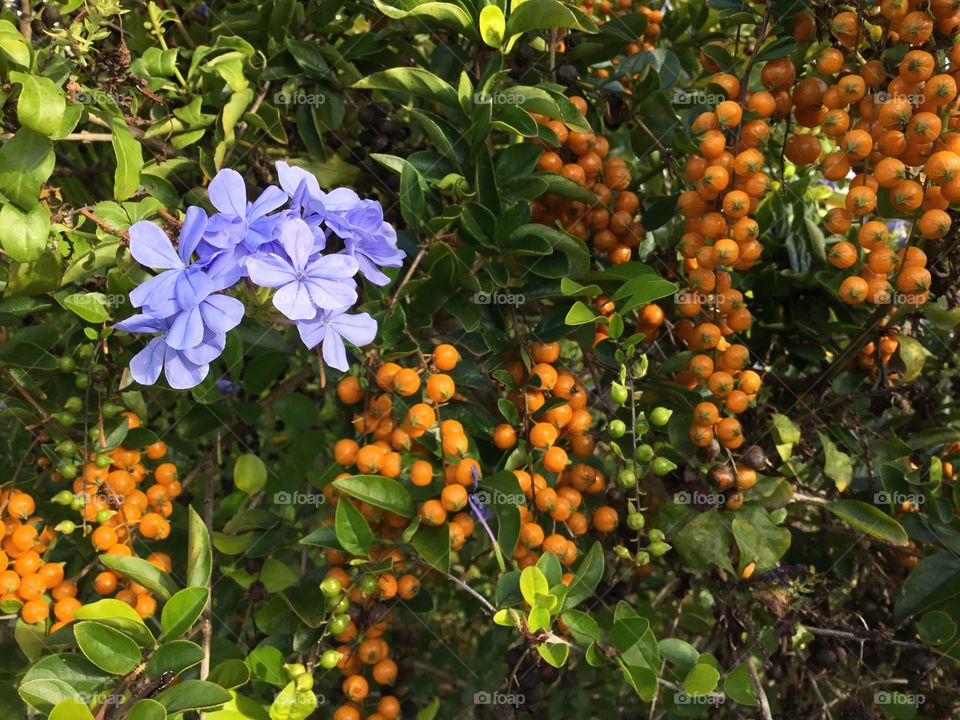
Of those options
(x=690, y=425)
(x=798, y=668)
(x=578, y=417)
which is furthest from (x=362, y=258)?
(x=798, y=668)

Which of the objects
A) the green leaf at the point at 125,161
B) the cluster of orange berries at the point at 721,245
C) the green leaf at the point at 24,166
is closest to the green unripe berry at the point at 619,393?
the cluster of orange berries at the point at 721,245

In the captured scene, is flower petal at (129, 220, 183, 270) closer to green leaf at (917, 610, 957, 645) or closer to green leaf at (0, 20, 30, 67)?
green leaf at (0, 20, 30, 67)

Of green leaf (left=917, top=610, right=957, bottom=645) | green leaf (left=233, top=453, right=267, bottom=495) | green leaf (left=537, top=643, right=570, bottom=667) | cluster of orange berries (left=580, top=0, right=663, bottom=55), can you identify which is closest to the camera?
green leaf (left=537, top=643, right=570, bottom=667)

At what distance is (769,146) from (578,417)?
0.98 metres

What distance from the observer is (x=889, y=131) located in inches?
63.2

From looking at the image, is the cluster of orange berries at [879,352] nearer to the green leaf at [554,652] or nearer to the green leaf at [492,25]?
the green leaf at [554,652]

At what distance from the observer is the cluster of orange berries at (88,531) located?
1640 mm

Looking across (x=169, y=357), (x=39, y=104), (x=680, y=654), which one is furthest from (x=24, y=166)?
(x=680, y=654)

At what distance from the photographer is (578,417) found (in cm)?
181

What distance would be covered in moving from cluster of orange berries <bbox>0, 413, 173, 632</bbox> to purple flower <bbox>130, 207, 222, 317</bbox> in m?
0.58

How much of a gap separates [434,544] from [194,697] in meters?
0.51

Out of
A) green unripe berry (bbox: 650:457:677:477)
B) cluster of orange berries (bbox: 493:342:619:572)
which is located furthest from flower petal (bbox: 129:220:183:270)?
green unripe berry (bbox: 650:457:677:477)

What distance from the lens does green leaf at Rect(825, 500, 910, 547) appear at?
5.65 ft

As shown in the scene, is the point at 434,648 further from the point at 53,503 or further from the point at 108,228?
the point at 108,228
